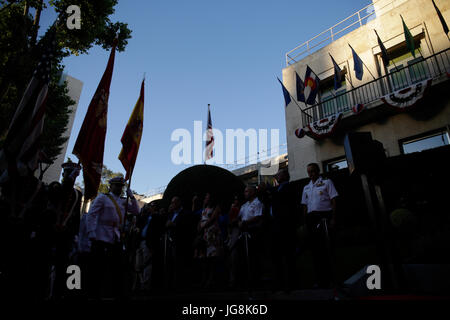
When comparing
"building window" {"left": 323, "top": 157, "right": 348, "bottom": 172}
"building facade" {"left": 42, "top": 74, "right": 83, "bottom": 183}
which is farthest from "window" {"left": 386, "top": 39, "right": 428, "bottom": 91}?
"building facade" {"left": 42, "top": 74, "right": 83, "bottom": 183}

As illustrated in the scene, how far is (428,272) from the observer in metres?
3.65

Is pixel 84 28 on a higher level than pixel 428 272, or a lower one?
higher

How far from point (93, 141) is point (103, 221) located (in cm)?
170

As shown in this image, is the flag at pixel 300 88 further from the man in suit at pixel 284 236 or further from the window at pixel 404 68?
the man in suit at pixel 284 236

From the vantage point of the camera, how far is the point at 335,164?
11.3 meters

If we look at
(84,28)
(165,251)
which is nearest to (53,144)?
(84,28)

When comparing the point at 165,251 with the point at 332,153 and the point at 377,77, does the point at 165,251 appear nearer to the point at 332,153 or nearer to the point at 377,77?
the point at 332,153

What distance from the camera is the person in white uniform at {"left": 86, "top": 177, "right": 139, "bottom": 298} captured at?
163 inches

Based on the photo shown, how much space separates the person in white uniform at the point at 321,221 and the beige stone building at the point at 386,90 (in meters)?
6.77

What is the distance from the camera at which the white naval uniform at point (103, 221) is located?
419 cm

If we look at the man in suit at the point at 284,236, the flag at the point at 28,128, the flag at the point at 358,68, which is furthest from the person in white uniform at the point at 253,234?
the flag at the point at 358,68

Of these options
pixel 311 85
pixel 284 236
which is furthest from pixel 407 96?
pixel 284 236

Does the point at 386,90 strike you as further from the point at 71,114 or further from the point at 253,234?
the point at 71,114

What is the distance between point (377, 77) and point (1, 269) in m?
12.8
